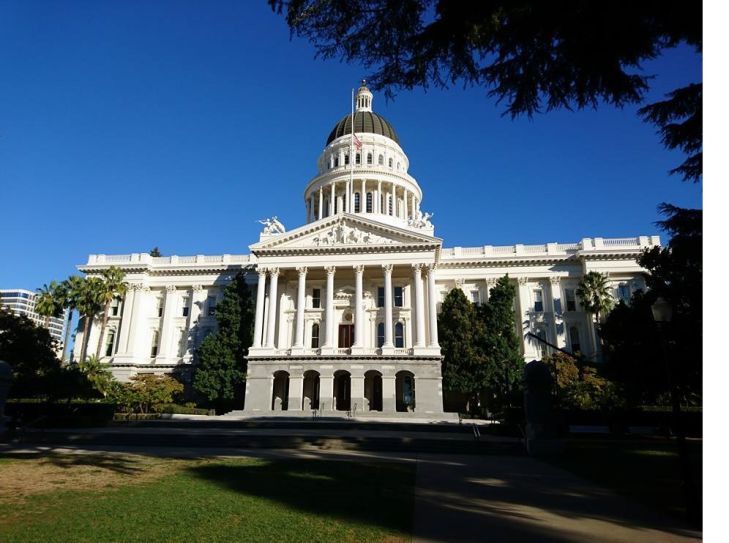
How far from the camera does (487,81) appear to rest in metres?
8.88

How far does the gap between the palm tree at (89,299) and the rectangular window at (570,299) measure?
49487mm

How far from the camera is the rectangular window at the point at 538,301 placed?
5009 centimetres

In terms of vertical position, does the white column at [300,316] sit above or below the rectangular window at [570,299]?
below

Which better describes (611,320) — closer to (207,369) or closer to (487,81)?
(487,81)

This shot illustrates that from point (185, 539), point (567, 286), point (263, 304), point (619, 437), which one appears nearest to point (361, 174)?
point (263, 304)

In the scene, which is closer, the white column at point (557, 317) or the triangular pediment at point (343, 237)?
the triangular pediment at point (343, 237)

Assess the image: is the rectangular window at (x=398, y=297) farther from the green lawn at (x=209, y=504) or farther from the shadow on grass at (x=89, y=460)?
the green lawn at (x=209, y=504)

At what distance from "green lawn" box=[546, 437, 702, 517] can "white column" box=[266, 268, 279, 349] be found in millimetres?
30085

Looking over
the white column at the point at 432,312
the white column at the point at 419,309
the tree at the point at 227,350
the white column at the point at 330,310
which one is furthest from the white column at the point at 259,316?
the white column at the point at 432,312

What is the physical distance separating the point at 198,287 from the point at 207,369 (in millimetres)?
12666

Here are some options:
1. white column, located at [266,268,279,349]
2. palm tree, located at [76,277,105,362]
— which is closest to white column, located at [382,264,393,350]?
white column, located at [266,268,279,349]

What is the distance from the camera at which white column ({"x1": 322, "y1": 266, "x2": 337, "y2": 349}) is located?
4387 centimetres

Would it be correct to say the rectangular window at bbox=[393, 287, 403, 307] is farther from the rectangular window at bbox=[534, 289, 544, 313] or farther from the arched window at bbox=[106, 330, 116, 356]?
the arched window at bbox=[106, 330, 116, 356]

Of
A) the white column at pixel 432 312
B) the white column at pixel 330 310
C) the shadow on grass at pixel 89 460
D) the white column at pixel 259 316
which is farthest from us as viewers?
the white column at pixel 259 316
